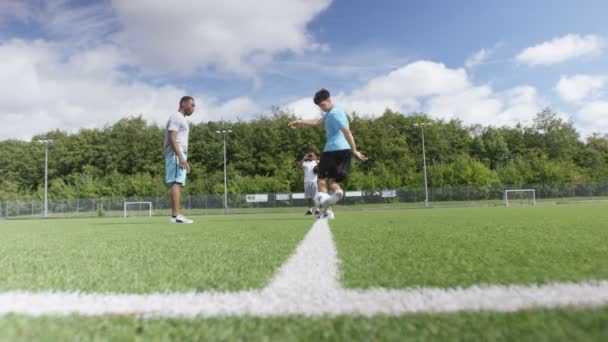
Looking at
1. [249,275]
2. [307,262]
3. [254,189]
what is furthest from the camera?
[254,189]

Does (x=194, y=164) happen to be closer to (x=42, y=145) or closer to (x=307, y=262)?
(x=42, y=145)

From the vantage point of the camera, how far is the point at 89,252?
101 inches

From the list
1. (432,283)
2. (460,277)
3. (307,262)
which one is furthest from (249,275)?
(460,277)

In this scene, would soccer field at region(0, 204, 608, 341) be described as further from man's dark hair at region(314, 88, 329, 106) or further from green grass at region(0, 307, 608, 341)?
man's dark hair at region(314, 88, 329, 106)

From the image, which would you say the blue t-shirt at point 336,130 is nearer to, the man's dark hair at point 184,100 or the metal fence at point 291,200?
the man's dark hair at point 184,100

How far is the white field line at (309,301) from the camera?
1.06 m

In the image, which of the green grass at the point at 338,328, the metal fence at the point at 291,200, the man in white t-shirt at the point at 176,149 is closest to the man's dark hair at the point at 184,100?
the man in white t-shirt at the point at 176,149

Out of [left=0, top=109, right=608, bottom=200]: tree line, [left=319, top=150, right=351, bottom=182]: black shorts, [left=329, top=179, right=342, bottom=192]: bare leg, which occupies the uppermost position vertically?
[left=0, top=109, right=608, bottom=200]: tree line

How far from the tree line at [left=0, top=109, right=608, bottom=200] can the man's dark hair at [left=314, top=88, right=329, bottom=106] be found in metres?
35.6

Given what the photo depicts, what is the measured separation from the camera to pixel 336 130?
5375mm

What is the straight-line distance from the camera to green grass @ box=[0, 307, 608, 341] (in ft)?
2.78

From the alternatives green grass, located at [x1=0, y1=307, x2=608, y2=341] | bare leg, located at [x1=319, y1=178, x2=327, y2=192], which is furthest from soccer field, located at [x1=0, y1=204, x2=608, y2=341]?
bare leg, located at [x1=319, y1=178, x2=327, y2=192]

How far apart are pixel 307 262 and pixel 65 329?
121cm

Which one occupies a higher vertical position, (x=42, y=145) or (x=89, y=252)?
(x=42, y=145)
